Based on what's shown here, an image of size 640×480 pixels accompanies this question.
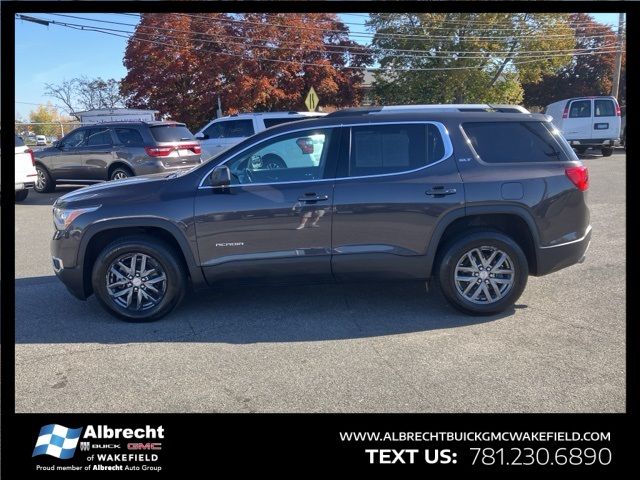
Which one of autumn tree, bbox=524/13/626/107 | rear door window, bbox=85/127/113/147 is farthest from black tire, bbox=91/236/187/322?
autumn tree, bbox=524/13/626/107

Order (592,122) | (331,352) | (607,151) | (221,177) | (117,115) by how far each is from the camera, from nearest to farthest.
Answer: (331,352), (221,177), (592,122), (607,151), (117,115)

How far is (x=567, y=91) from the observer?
37.7 metres

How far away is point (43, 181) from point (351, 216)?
12434 mm

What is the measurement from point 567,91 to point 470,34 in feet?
54.0

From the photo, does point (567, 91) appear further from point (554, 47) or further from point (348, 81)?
point (348, 81)

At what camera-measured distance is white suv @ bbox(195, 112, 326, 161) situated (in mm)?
14406

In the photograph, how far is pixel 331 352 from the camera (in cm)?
434

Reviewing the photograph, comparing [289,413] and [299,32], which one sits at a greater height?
[299,32]

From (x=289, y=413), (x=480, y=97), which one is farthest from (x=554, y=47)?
(x=289, y=413)

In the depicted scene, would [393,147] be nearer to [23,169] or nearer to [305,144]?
[305,144]

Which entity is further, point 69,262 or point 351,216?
point 69,262

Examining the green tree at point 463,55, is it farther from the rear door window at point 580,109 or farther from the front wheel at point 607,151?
the front wheel at point 607,151

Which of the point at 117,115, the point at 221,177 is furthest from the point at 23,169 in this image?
the point at 117,115

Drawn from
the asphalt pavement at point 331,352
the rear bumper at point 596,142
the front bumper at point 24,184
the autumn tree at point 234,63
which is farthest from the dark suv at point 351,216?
the rear bumper at point 596,142
